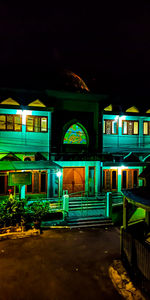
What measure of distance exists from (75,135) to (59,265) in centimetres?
1117

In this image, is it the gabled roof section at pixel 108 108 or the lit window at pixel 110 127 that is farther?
the lit window at pixel 110 127

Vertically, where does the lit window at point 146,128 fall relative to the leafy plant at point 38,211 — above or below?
above

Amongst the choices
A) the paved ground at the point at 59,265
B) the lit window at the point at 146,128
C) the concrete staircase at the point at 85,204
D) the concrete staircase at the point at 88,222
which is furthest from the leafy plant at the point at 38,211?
the lit window at the point at 146,128

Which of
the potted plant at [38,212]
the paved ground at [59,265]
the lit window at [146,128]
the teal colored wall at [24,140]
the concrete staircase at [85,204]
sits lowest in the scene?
the paved ground at [59,265]

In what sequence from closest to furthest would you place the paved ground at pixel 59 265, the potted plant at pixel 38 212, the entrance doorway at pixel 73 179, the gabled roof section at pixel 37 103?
the paved ground at pixel 59 265, the potted plant at pixel 38 212, the gabled roof section at pixel 37 103, the entrance doorway at pixel 73 179

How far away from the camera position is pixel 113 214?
12445 mm

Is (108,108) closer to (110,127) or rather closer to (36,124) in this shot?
(110,127)

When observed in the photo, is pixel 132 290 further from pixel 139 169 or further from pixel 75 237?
pixel 139 169

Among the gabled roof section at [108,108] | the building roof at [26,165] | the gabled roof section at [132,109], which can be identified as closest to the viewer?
the building roof at [26,165]

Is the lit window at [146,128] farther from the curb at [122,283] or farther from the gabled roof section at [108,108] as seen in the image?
the curb at [122,283]

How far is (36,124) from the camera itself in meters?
15.8

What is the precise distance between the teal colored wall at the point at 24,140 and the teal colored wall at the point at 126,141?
18.2 ft

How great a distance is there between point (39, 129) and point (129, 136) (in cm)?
865

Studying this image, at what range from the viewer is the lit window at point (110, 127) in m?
17.6
